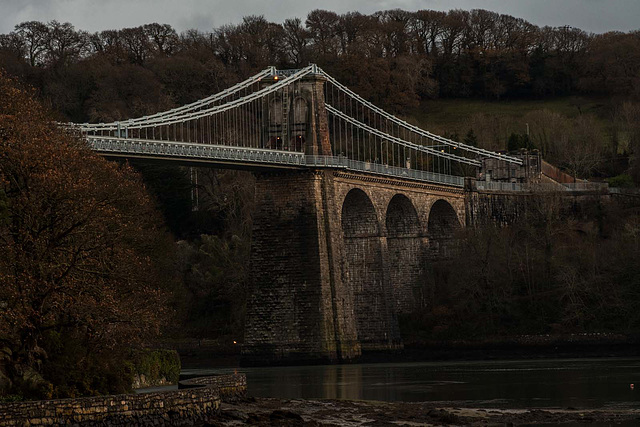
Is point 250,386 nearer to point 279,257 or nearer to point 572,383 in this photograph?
point 572,383

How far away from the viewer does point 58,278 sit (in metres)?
31.8

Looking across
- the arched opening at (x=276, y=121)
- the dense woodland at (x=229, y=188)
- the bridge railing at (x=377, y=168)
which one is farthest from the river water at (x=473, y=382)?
the arched opening at (x=276, y=121)

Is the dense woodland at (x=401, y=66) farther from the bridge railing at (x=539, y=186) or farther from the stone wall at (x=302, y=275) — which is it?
the stone wall at (x=302, y=275)

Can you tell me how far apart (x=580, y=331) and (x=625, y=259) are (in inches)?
225

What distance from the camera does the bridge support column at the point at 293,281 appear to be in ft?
209

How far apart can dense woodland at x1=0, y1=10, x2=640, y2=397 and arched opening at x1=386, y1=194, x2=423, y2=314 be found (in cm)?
110

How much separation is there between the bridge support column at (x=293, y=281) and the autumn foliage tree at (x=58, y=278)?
2855cm

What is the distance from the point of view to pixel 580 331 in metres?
69.6

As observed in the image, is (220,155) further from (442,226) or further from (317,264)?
(442,226)

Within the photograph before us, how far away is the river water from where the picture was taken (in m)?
41.0

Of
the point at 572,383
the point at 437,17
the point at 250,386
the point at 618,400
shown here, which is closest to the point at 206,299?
the point at 250,386

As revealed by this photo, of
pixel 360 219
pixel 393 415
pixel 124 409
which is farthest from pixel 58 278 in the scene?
pixel 360 219

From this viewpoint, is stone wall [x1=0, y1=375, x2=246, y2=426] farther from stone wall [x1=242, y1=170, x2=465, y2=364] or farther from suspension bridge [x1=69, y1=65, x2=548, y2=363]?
stone wall [x1=242, y1=170, x2=465, y2=364]

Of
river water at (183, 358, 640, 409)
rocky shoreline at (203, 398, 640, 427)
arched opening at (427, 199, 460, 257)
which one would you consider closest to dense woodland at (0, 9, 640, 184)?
arched opening at (427, 199, 460, 257)
